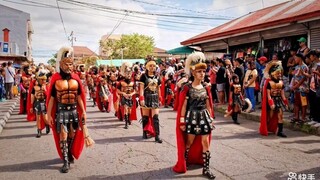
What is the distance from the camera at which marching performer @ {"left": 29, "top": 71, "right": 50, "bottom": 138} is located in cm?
821

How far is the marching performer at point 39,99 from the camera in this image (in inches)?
323

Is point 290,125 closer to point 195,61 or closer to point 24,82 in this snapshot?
point 195,61

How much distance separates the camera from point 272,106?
7434mm

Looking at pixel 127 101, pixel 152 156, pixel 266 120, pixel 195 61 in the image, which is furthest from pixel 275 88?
pixel 127 101

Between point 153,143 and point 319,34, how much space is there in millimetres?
7510

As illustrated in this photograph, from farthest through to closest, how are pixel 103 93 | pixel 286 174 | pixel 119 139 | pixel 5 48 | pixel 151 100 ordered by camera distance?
1. pixel 5 48
2. pixel 103 93
3. pixel 119 139
4. pixel 151 100
5. pixel 286 174

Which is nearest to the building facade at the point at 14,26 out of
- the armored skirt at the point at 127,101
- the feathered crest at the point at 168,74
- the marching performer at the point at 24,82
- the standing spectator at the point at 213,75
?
the marching performer at the point at 24,82

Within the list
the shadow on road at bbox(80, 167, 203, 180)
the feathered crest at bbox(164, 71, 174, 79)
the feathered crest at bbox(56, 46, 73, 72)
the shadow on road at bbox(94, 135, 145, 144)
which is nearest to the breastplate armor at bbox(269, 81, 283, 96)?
the shadow on road at bbox(94, 135, 145, 144)

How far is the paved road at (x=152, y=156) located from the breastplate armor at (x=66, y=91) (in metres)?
1.18

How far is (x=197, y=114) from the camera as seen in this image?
4.97 meters

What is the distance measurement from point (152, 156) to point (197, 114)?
5.26 ft

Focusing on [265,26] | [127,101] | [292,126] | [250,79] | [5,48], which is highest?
[5,48]

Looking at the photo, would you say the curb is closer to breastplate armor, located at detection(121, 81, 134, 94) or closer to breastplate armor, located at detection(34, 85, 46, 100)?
breastplate armor, located at detection(121, 81, 134, 94)

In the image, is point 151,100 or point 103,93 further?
point 103,93
